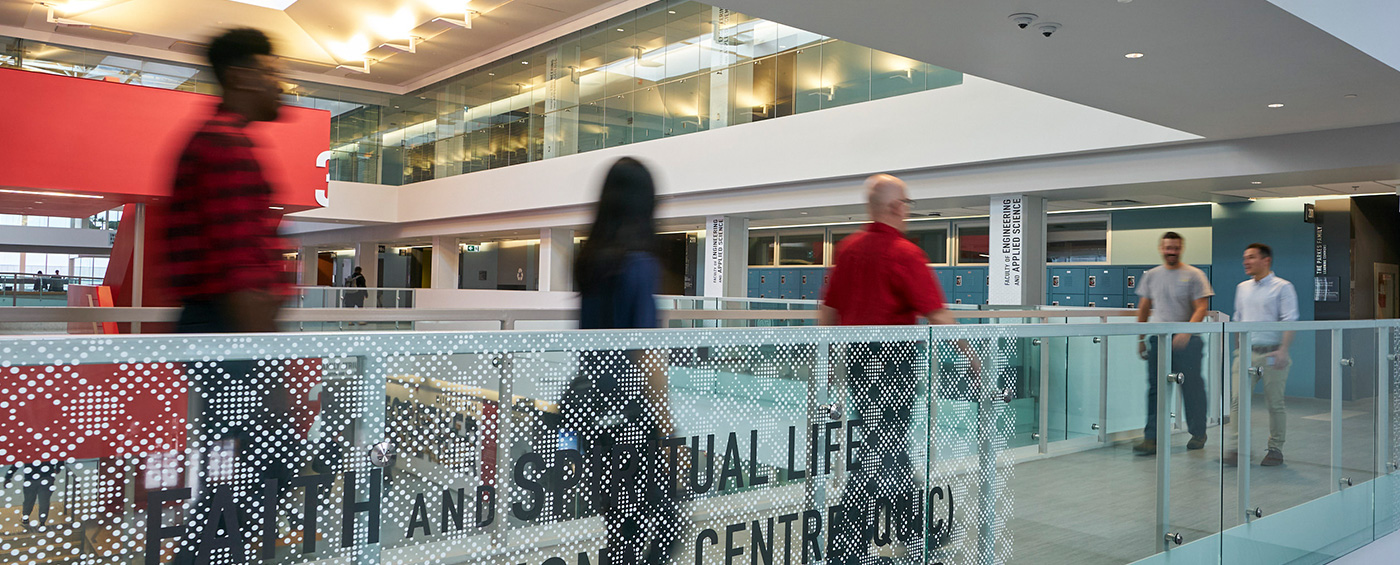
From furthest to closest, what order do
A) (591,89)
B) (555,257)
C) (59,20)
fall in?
1. (555,257)
2. (591,89)
3. (59,20)

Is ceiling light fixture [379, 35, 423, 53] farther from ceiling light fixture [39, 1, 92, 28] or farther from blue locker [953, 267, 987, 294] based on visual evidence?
blue locker [953, 267, 987, 294]

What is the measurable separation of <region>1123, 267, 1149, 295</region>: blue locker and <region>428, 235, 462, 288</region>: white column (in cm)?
1622

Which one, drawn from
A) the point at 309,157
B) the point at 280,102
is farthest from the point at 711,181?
the point at 280,102

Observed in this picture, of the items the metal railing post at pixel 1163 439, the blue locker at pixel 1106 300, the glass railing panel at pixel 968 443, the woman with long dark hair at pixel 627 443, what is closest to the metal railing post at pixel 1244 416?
the metal railing post at pixel 1163 439

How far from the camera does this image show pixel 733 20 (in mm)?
14422

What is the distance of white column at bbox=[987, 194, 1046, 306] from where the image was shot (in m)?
10.4

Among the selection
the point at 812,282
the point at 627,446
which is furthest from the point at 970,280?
the point at 627,446

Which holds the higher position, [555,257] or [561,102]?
[561,102]

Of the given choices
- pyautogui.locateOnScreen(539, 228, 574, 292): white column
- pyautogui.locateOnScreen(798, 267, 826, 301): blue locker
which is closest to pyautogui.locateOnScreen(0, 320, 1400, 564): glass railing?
pyautogui.locateOnScreen(798, 267, 826, 301): blue locker

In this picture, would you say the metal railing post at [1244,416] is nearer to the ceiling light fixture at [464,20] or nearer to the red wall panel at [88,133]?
the red wall panel at [88,133]

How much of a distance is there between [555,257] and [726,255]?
18.1 ft

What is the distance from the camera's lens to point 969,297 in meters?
14.6

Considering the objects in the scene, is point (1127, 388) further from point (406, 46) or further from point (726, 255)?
point (406, 46)

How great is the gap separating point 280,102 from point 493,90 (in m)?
19.7
